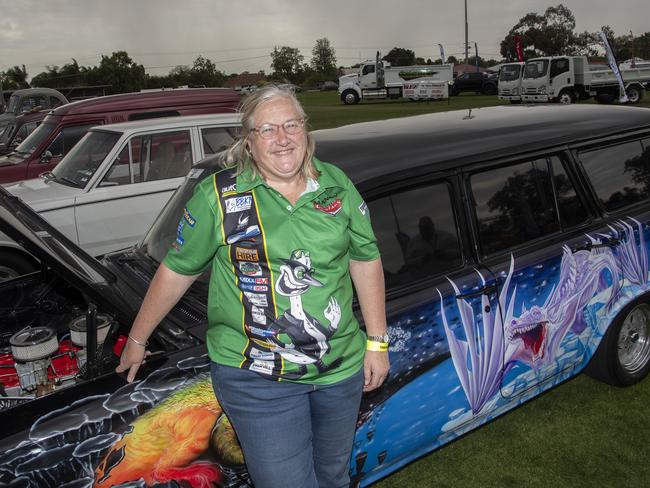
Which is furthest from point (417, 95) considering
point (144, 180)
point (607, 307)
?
point (607, 307)

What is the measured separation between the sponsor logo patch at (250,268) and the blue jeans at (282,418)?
1.00ft

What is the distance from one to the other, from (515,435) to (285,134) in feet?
7.77

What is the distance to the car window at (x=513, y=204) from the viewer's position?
283 cm

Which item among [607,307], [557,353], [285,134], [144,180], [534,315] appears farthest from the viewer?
[144,180]

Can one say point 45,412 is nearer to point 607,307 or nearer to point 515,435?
point 515,435

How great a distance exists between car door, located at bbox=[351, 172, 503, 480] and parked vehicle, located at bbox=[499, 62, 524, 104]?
31009mm

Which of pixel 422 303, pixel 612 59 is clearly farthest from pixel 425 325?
pixel 612 59

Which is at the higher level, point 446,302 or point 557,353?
point 446,302

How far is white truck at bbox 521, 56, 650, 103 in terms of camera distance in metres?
29.2

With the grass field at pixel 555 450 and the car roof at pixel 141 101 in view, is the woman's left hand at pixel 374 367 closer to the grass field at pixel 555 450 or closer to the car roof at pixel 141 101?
the grass field at pixel 555 450

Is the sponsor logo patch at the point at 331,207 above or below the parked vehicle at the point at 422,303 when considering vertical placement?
above

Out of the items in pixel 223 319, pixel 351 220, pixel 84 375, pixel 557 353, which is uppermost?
pixel 351 220

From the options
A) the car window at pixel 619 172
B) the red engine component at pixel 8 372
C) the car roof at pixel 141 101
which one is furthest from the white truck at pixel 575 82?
the red engine component at pixel 8 372

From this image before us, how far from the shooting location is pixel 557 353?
3117mm
